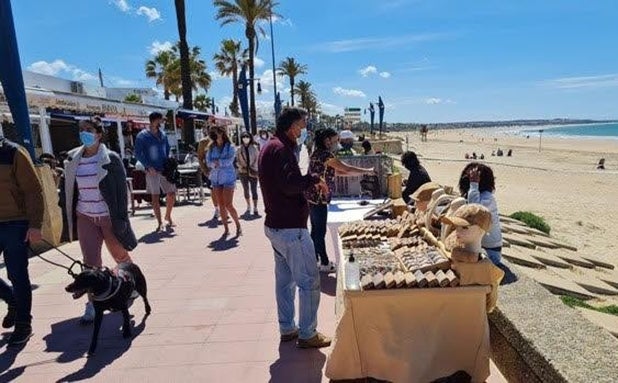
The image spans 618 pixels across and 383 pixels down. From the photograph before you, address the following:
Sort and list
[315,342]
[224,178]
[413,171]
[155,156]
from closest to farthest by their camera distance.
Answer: [315,342]
[413,171]
[224,178]
[155,156]

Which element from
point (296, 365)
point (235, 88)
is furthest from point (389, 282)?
point (235, 88)

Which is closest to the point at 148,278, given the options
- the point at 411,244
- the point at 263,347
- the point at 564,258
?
the point at 263,347

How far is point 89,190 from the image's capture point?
4.17 meters

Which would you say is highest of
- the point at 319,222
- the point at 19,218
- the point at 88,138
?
the point at 88,138

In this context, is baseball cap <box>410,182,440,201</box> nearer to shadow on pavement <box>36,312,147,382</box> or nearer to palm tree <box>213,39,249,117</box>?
shadow on pavement <box>36,312,147,382</box>

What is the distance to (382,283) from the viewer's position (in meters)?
2.66

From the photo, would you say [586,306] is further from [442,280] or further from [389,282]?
[389,282]

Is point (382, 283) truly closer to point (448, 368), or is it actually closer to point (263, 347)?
point (448, 368)

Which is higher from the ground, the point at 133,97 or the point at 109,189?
the point at 133,97

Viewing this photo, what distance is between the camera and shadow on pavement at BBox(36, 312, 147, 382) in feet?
11.3

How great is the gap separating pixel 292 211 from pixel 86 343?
2.05 meters

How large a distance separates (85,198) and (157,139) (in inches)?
142

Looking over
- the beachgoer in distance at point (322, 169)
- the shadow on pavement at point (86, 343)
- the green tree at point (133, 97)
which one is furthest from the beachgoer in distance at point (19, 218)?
the green tree at point (133, 97)

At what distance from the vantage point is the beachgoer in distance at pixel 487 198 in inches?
147
